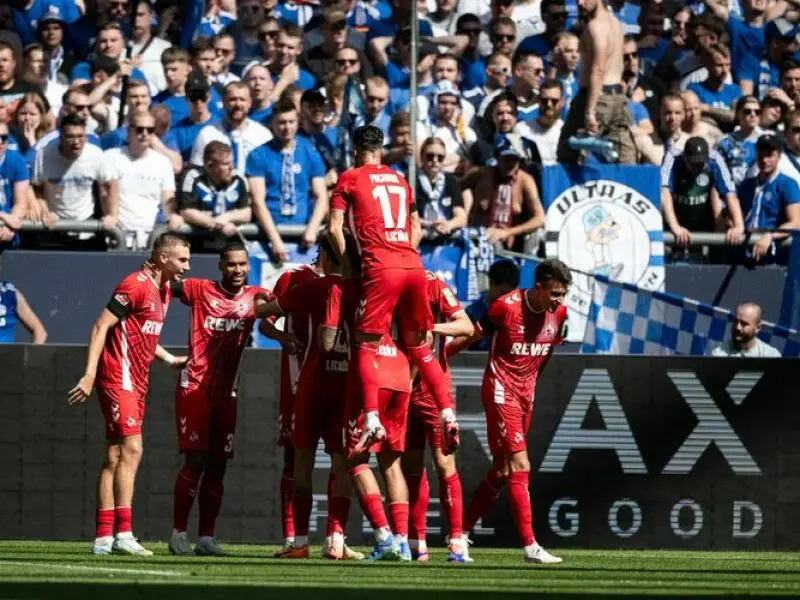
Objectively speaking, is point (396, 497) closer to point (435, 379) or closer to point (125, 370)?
point (435, 379)

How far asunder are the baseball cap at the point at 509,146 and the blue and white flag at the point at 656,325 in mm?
1558

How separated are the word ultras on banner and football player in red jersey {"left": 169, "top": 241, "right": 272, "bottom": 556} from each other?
11.0 feet

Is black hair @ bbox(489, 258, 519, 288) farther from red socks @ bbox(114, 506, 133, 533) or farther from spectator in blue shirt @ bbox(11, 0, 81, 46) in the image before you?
spectator in blue shirt @ bbox(11, 0, 81, 46)

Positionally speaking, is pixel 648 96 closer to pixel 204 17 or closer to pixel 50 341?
pixel 204 17

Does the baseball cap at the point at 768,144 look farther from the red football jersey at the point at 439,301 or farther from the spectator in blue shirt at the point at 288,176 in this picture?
the red football jersey at the point at 439,301

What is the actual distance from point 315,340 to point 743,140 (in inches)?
298

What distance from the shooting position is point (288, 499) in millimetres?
12859

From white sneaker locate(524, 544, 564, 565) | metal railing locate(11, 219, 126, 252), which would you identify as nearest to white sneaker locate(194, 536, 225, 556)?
white sneaker locate(524, 544, 564, 565)

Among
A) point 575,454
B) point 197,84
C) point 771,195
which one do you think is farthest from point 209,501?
point 771,195

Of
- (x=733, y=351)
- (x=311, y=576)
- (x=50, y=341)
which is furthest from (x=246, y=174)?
(x=311, y=576)

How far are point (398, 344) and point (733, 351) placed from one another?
16.3ft

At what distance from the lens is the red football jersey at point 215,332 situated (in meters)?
12.9

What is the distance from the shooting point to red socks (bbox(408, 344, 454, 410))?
11.8m

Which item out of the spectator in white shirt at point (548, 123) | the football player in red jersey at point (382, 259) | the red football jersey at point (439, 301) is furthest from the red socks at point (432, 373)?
the spectator in white shirt at point (548, 123)
